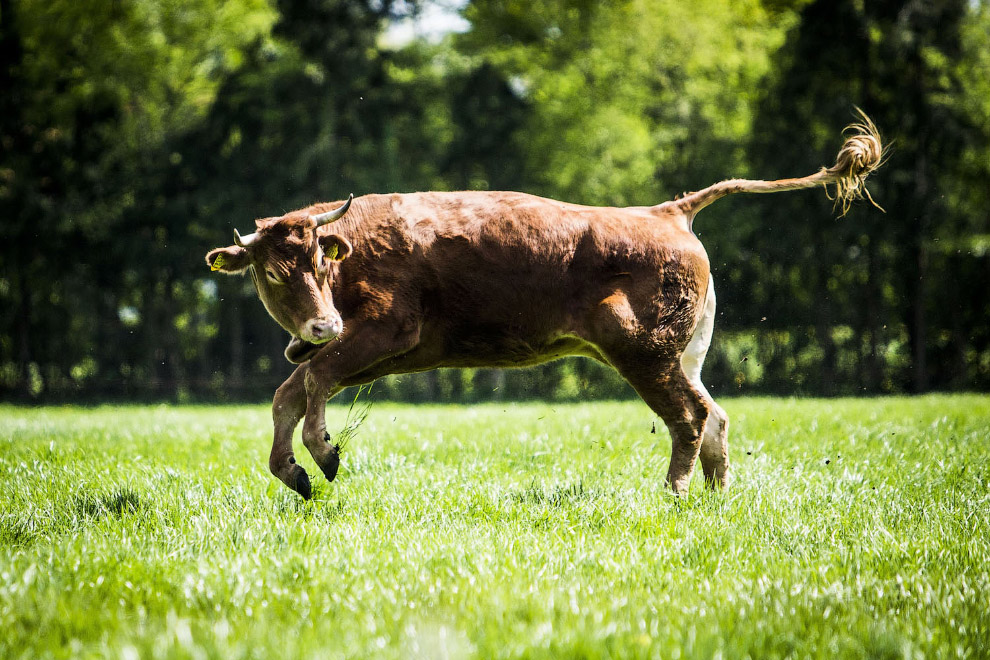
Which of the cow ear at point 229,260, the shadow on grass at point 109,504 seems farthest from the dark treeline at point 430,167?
the shadow on grass at point 109,504

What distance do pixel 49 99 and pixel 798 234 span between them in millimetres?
20030

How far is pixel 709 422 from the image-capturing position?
239 inches

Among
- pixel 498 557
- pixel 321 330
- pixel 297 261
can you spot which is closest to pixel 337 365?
pixel 321 330

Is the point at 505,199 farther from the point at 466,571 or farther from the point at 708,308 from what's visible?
the point at 466,571

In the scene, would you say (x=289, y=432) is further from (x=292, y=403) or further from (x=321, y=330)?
(x=321, y=330)

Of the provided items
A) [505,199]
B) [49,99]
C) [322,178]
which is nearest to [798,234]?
[322,178]

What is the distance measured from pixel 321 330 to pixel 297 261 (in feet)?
1.72

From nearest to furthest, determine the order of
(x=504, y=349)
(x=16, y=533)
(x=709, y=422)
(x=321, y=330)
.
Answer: (x=16, y=533), (x=321, y=330), (x=504, y=349), (x=709, y=422)

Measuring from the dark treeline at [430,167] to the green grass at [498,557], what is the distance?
15.9 metres

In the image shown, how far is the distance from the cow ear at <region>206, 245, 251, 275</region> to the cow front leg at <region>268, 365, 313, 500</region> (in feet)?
2.55

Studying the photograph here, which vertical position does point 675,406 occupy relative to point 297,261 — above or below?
below

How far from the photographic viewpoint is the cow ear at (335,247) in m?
5.45

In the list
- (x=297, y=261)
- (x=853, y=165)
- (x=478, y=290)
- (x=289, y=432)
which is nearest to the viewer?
(x=297, y=261)

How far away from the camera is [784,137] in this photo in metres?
23.2
